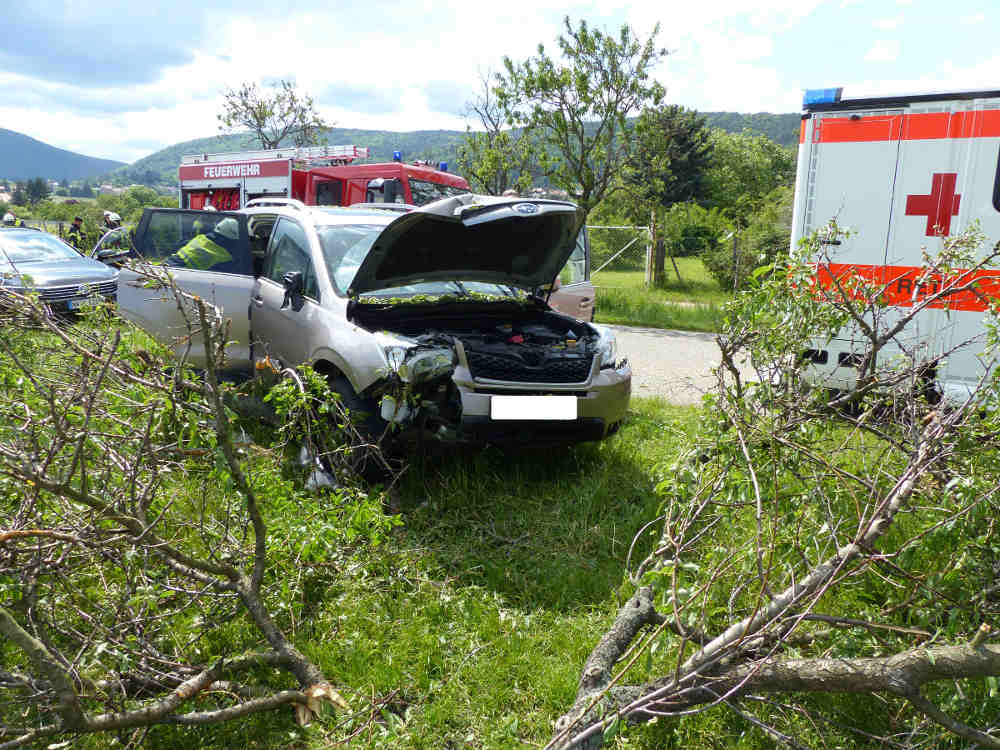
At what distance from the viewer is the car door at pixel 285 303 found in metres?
4.62

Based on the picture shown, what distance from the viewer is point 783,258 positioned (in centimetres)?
304

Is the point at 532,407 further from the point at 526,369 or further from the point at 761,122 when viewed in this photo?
the point at 761,122

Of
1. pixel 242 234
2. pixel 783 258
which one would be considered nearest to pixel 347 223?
pixel 242 234

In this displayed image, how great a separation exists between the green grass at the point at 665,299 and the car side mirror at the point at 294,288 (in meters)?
6.67

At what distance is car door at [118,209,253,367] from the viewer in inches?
223

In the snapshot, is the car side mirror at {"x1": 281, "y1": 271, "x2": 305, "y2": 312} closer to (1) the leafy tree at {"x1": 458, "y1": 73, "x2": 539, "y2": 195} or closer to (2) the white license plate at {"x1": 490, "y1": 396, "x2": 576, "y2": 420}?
(2) the white license plate at {"x1": 490, "y1": 396, "x2": 576, "y2": 420}

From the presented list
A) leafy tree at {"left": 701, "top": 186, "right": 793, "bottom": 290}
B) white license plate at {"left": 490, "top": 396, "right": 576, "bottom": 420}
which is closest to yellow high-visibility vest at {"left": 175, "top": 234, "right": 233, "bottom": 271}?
white license plate at {"left": 490, "top": 396, "right": 576, "bottom": 420}

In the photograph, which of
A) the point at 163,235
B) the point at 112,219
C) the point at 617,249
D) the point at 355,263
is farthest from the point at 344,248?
the point at 617,249

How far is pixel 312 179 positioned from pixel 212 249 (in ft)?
33.9

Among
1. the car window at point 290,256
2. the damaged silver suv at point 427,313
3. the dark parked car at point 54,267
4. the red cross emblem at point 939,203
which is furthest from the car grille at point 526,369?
the dark parked car at point 54,267

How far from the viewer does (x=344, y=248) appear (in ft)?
16.2

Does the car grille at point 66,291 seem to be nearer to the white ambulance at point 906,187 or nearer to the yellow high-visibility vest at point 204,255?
the yellow high-visibility vest at point 204,255

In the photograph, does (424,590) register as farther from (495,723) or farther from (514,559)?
(495,723)

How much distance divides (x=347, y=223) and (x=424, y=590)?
3.00 meters
